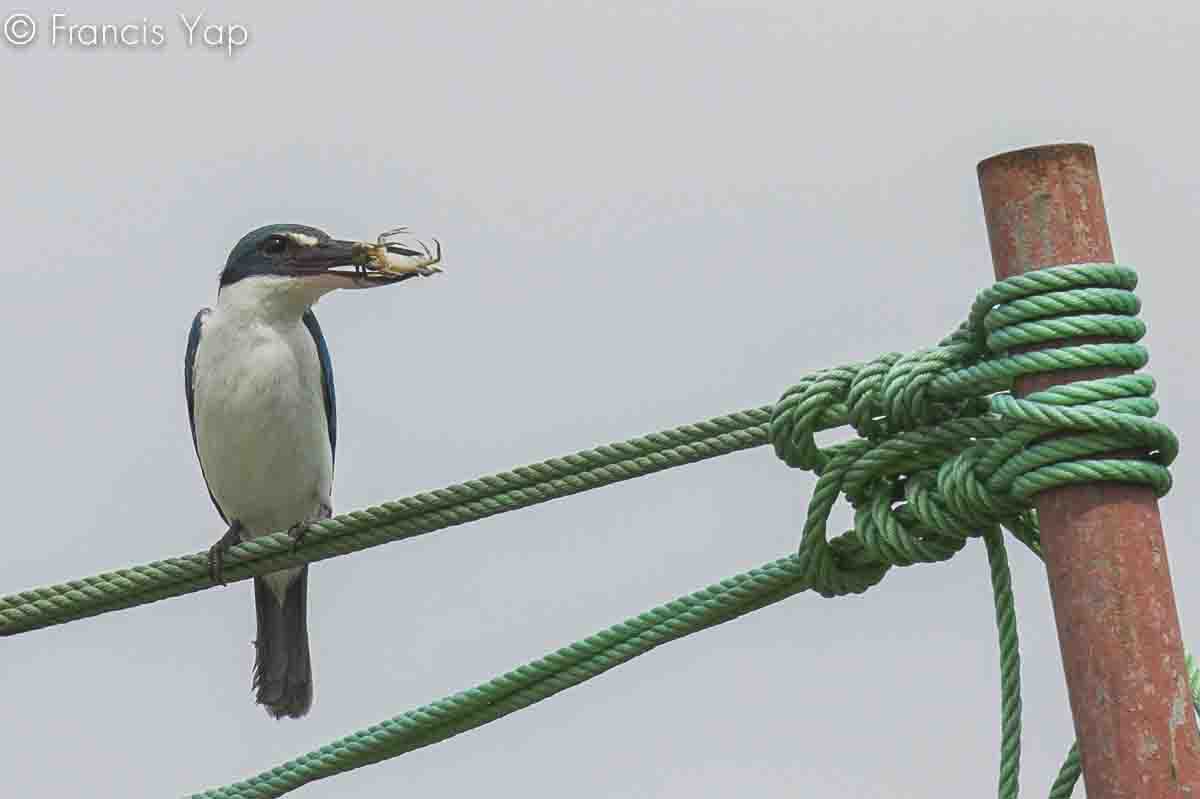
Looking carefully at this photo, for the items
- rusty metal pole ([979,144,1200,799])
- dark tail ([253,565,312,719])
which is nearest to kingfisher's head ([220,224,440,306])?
dark tail ([253,565,312,719])

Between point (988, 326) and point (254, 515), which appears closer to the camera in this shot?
point (988, 326)

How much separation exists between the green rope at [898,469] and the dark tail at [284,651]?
3.96 metres

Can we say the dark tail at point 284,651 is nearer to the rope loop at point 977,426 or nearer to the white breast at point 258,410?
the white breast at point 258,410

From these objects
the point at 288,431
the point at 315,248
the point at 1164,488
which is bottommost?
the point at 1164,488

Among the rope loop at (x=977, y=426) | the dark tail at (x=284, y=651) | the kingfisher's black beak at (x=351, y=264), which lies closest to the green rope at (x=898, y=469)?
the rope loop at (x=977, y=426)

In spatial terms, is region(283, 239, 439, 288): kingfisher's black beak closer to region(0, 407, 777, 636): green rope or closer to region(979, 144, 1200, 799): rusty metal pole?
region(0, 407, 777, 636): green rope

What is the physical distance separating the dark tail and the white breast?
28.6 inches

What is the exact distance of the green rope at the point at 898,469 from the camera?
418 centimetres

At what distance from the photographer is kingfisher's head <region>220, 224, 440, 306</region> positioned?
8539mm

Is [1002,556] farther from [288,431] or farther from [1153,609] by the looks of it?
[288,431]

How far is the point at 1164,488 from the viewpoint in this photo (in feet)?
13.6

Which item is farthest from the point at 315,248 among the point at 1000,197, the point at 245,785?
the point at 1000,197

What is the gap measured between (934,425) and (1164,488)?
1.97ft

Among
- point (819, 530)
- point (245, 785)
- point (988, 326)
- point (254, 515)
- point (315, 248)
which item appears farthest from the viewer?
point (254, 515)
